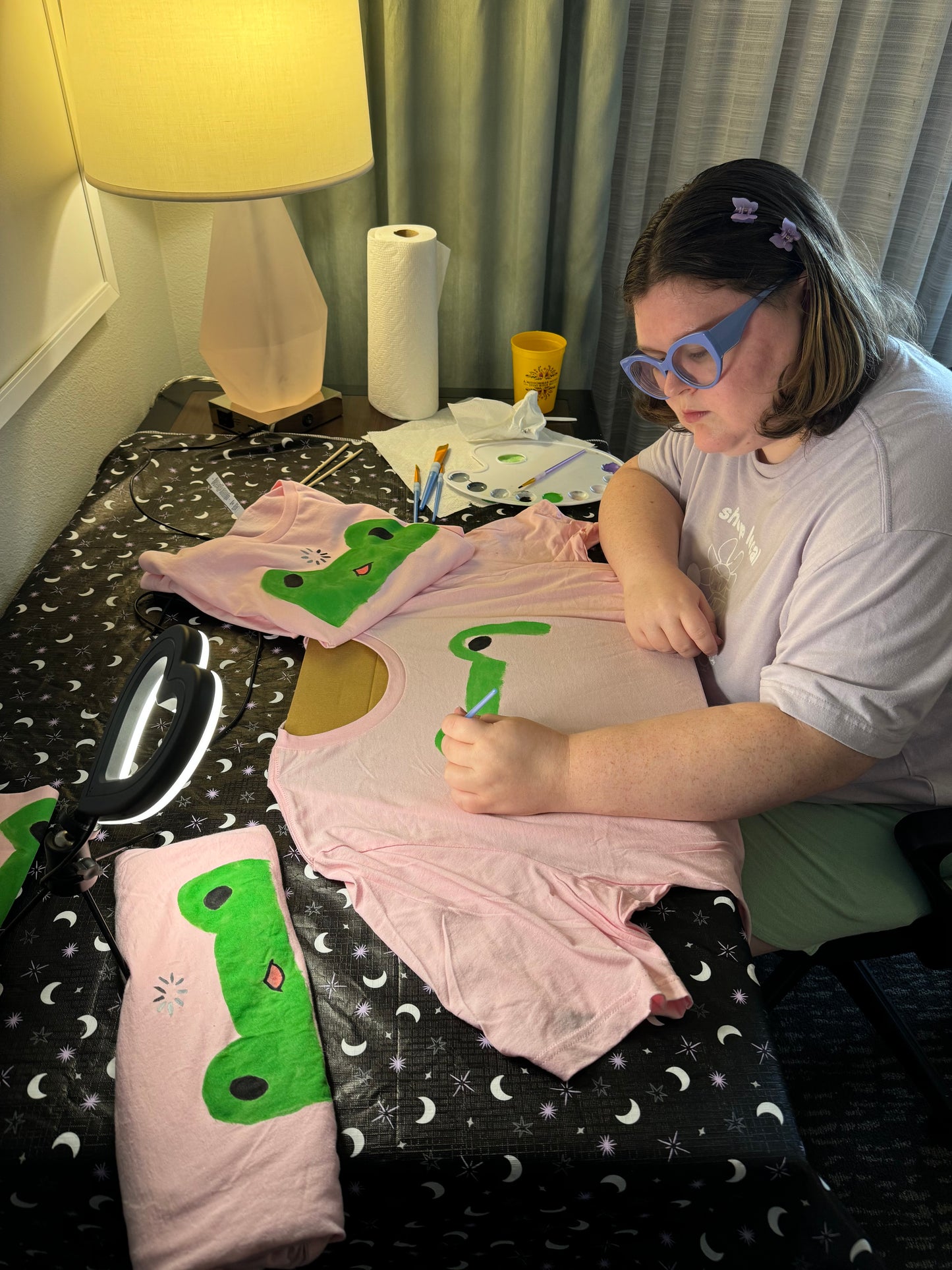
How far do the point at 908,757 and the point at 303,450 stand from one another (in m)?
1.07

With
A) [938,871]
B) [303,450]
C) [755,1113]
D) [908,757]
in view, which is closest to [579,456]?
[303,450]

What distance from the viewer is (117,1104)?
0.68 m

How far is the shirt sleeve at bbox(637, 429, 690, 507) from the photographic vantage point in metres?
1.27

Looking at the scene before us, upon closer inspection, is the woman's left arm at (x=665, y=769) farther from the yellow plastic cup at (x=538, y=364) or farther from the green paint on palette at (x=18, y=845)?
the yellow plastic cup at (x=538, y=364)

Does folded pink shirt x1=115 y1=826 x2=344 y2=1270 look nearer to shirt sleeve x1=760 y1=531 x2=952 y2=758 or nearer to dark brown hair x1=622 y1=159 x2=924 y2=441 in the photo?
shirt sleeve x1=760 y1=531 x2=952 y2=758

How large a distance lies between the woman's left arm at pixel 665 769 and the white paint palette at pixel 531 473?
0.59 m

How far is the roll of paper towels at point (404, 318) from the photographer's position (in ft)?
5.09

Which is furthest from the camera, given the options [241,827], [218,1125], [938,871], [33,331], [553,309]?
[553,309]

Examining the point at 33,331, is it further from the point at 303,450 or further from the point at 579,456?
the point at 579,456

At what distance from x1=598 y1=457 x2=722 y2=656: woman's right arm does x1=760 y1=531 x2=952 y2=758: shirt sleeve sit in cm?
21

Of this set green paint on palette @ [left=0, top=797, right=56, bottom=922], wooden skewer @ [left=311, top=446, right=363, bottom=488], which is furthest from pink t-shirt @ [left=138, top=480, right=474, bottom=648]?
green paint on palette @ [left=0, top=797, right=56, bottom=922]

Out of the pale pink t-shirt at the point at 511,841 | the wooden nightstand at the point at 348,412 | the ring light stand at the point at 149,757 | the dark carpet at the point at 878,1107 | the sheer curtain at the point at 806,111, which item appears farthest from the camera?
the sheer curtain at the point at 806,111

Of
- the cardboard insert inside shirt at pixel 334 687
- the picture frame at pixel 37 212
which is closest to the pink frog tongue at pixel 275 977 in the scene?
the cardboard insert inside shirt at pixel 334 687

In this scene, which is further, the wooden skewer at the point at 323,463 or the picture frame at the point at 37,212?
the wooden skewer at the point at 323,463
